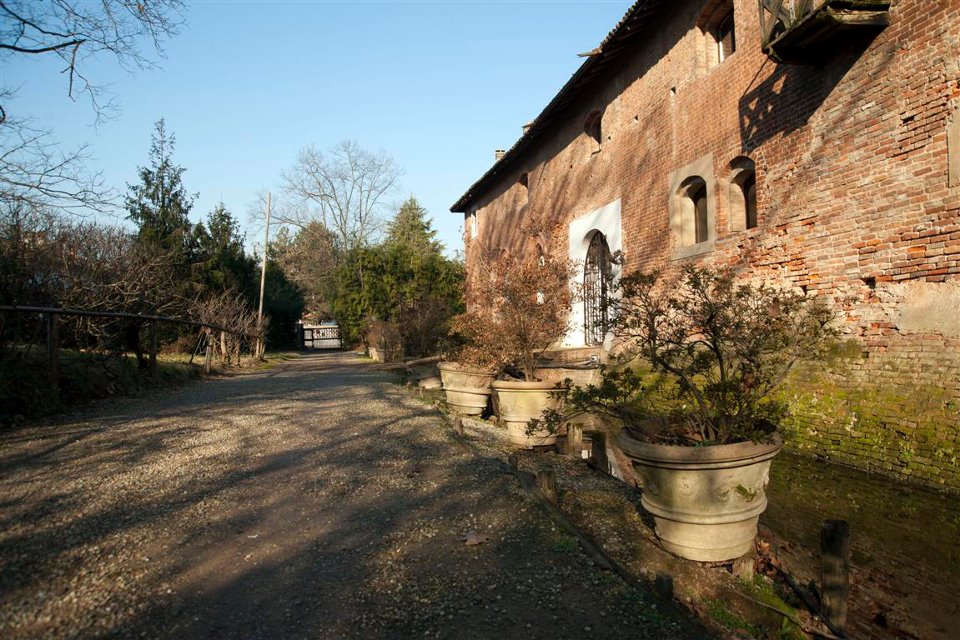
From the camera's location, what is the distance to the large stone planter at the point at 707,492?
368 centimetres

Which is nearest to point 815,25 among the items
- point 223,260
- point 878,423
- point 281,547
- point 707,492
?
point 878,423

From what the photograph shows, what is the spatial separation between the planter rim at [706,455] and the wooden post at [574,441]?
3433 millimetres

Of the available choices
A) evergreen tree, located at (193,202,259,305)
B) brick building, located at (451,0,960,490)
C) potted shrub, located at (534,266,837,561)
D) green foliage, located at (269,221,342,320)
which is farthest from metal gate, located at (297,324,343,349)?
potted shrub, located at (534,266,837,561)

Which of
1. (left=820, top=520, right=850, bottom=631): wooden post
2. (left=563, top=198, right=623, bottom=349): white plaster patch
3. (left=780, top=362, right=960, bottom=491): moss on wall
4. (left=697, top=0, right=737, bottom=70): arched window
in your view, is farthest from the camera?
(left=563, top=198, right=623, bottom=349): white plaster patch

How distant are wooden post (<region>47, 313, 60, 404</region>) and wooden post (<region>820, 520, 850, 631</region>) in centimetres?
913

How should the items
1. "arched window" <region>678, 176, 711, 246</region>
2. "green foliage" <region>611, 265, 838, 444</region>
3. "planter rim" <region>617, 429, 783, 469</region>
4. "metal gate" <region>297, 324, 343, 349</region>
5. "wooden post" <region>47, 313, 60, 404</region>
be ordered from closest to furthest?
"planter rim" <region>617, 429, 783, 469</region> → "green foliage" <region>611, 265, 838, 444</region> → "wooden post" <region>47, 313, 60, 404</region> → "arched window" <region>678, 176, 711, 246</region> → "metal gate" <region>297, 324, 343, 349</region>

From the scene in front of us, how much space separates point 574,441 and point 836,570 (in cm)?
416

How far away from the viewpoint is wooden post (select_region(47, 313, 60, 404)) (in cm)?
796

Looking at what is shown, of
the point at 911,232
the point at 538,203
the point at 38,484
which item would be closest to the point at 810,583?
the point at 911,232

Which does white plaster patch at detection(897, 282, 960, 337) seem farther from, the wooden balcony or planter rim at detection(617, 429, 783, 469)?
planter rim at detection(617, 429, 783, 469)

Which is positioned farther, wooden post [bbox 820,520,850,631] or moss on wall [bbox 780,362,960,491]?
moss on wall [bbox 780,362,960,491]

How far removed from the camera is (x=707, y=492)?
3.73 metres

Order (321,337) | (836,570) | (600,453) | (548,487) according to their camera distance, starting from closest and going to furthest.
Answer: (836,570) → (548,487) → (600,453) → (321,337)

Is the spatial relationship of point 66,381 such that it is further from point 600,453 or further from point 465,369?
point 600,453
